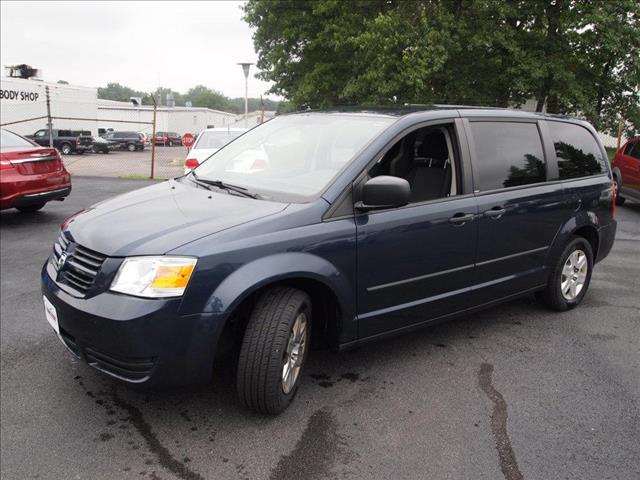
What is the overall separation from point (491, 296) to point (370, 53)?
1499cm

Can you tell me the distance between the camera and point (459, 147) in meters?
3.72

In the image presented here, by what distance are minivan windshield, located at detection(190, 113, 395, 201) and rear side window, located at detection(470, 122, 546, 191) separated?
0.80 meters

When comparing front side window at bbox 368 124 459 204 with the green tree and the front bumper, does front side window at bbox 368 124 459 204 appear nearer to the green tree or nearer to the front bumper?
the front bumper

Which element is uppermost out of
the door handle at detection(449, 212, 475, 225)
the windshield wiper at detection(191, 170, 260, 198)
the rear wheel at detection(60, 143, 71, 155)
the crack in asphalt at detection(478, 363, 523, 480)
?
the windshield wiper at detection(191, 170, 260, 198)

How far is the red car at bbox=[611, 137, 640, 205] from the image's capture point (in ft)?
35.6

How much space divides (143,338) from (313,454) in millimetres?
996

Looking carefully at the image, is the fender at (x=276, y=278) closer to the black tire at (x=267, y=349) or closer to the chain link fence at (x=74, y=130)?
the black tire at (x=267, y=349)

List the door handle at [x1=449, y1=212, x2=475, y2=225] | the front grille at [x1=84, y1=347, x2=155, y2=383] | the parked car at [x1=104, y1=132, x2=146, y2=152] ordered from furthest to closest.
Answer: the parked car at [x1=104, y1=132, x2=146, y2=152] → the door handle at [x1=449, y1=212, x2=475, y2=225] → the front grille at [x1=84, y1=347, x2=155, y2=383]

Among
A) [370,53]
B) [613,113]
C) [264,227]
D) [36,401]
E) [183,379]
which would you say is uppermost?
[370,53]

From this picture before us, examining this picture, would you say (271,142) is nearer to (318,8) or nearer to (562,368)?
(562,368)

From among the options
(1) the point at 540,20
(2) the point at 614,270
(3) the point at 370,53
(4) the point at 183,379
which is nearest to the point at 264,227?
(4) the point at 183,379

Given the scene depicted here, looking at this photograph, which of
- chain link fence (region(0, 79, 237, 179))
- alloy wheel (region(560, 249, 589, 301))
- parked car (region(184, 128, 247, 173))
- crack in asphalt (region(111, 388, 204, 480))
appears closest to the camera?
crack in asphalt (region(111, 388, 204, 480))

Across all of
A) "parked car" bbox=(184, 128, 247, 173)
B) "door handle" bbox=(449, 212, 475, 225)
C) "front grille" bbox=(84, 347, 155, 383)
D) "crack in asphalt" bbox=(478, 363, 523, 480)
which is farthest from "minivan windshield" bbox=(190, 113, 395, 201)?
"parked car" bbox=(184, 128, 247, 173)

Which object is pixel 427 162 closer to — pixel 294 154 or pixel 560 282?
pixel 294 154
